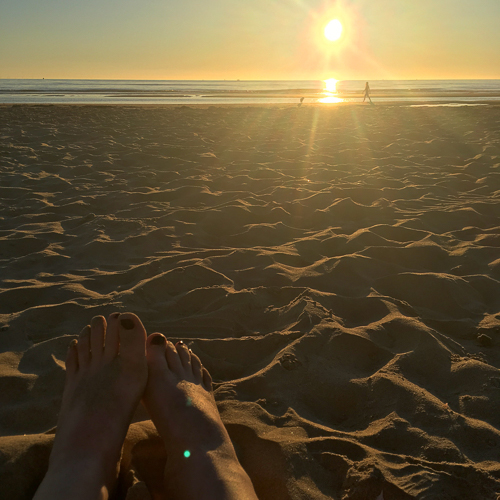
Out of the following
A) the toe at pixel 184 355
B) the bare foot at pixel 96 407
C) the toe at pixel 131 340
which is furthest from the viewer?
the toe at pixel 184 355

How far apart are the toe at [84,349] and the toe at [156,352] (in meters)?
0.21

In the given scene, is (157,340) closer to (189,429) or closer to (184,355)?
(184,355)

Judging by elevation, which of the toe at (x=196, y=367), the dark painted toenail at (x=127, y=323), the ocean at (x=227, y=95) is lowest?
the toe at (x=196, y=367)

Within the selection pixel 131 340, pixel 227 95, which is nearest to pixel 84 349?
pixel 131 340

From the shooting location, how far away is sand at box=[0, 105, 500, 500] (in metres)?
1.19

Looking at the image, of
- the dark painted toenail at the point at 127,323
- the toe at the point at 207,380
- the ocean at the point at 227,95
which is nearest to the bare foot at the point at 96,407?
the dark painted toenail at the point at 127,323

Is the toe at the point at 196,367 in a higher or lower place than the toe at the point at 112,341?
lower

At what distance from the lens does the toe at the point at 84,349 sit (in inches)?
56.2

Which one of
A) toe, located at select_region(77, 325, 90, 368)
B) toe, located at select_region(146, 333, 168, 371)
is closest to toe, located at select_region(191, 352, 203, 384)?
toe, located at select_region(146, 333, 168, 371)

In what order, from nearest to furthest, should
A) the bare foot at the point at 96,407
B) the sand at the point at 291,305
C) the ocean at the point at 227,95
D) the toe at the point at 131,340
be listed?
the bare foot at the point at 96,407 → the sand at the point at 291,305 → the toe at the point at 131,340 → the ocean at the point at 227,95

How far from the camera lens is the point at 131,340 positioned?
1420 millimetres

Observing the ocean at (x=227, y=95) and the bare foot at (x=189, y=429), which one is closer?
the bare foot at (x=189, y=429)

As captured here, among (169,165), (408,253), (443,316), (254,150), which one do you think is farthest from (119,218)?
(254,150)

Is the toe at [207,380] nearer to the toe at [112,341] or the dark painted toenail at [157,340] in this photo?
the dark painted toenail at [157,340]
